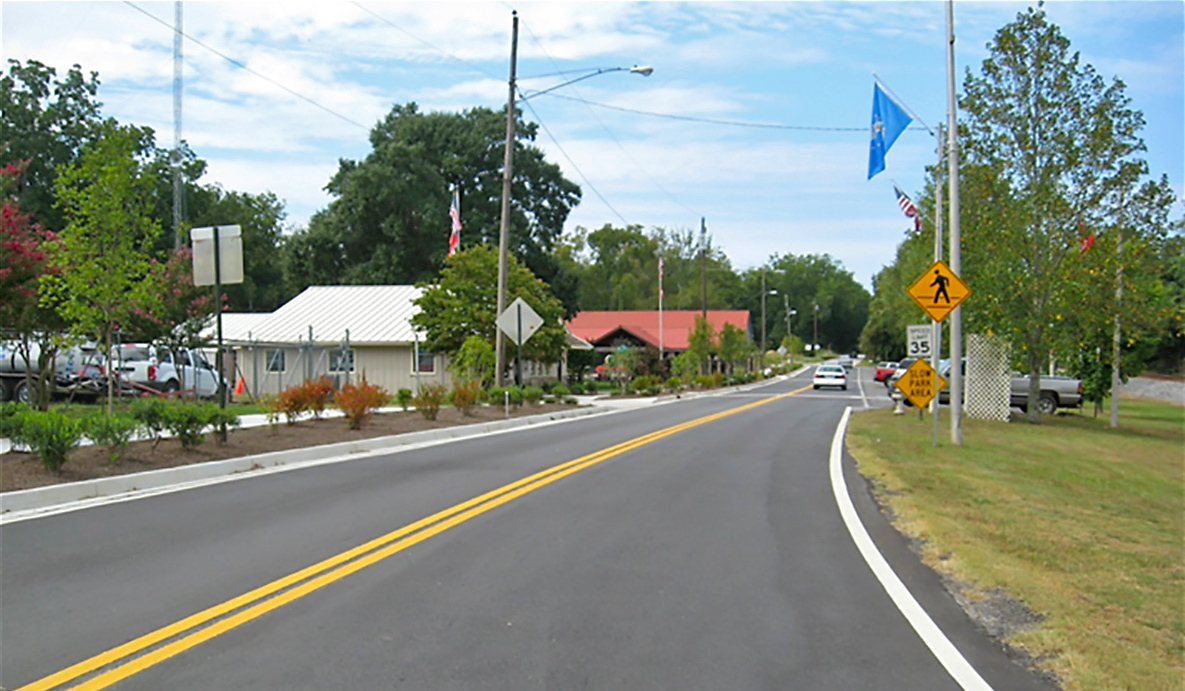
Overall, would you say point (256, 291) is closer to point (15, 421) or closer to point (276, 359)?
point (276, 359)

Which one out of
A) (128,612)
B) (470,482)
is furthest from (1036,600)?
(470,482)

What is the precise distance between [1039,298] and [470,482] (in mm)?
20681

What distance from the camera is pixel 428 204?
5469 cm

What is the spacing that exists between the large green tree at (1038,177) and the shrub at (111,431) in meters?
22.7

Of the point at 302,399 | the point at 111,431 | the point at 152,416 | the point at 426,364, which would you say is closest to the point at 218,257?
the point at 302,399

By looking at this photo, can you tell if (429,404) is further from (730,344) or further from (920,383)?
(730,344)

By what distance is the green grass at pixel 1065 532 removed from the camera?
234 inches

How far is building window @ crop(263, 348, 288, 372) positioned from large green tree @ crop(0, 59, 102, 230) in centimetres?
1566

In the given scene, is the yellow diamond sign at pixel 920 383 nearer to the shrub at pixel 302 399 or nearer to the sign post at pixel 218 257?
the shrub at pixel 302 399

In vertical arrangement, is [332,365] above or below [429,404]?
above

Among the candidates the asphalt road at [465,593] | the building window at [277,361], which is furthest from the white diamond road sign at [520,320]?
the building window at [277,361]

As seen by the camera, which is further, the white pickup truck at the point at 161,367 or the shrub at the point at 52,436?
the white pickup truck at the point at 161,367

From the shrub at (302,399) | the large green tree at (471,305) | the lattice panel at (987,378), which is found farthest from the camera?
the large green tree at (471,305)

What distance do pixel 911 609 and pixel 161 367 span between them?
1038 inches
